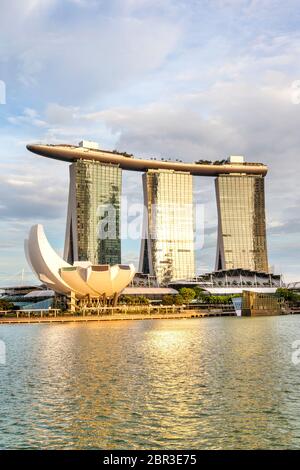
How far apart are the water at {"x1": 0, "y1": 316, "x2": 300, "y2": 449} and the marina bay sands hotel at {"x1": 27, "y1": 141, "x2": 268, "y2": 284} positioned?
4079 inches

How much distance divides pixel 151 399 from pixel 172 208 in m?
132

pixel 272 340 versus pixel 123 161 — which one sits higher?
pixel 123 161

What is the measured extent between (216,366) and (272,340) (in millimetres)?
16487

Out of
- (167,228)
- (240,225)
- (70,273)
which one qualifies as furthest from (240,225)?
(70,273)

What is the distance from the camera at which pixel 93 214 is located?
5492 inches

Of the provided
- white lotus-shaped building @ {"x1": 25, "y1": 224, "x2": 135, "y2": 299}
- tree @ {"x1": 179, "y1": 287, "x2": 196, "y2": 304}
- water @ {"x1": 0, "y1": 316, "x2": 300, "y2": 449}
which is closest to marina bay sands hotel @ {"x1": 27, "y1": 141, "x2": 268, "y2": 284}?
tree @ {"x1": 179, "y1": 287, "x2": 196, "y2": 304}

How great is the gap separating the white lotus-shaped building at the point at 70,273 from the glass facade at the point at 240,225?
2374 inches

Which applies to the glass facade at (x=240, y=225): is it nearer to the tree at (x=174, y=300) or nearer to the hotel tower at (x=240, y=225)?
the hotel tower at (x=240, y=225)

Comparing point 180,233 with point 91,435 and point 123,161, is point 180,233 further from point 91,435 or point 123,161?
point 91,435

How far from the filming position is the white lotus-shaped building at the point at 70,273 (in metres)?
86.9

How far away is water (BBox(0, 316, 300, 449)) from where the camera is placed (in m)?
16.6

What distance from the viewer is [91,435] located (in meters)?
17.1

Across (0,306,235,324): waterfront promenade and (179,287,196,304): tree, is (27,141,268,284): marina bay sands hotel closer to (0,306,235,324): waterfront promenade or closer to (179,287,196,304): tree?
(179,287,196,304): tree
